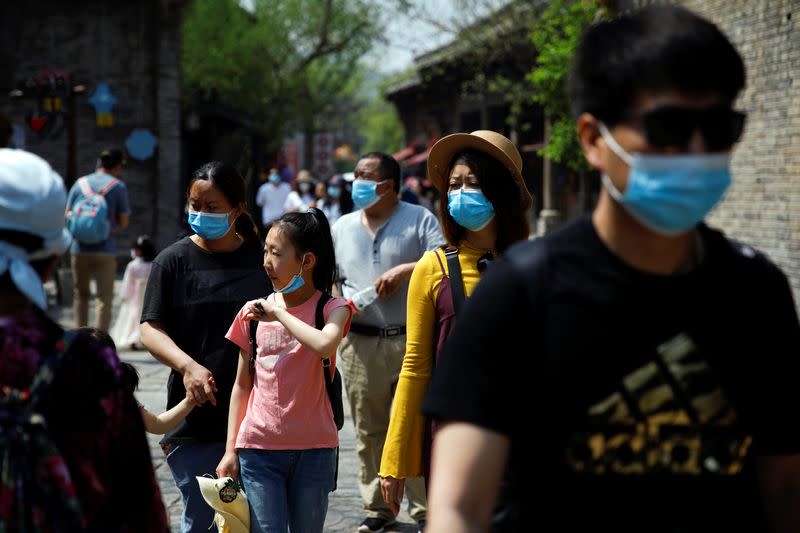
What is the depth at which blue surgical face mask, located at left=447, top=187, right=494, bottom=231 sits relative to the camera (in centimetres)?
418

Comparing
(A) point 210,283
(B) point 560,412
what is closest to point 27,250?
(B) point 560,412

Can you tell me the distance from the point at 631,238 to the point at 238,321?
239 centimetres

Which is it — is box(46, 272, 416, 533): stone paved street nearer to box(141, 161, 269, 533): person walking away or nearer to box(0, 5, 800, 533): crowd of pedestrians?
box(141, 161, 269, 533): person walking away

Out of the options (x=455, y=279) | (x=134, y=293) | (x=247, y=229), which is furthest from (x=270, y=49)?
(x=455, y=279)

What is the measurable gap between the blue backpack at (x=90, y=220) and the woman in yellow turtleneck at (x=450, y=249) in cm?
715

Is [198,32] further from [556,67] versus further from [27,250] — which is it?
[27,250]

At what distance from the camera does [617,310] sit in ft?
6.67

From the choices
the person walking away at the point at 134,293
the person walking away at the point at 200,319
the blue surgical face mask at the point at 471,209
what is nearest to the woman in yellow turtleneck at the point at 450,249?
the blue surgical face mask at the point at 471,209

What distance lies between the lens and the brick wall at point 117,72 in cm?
2188

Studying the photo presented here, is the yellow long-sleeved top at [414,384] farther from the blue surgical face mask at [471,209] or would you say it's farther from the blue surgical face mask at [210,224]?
the blue surgical face mask at [210,224]

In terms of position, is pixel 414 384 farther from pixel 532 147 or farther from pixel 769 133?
pixel 532 147

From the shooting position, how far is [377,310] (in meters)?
6.09

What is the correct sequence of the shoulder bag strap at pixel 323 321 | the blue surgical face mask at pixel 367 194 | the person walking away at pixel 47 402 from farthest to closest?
the blue surgical face mask at pixel 367 194, the shoulder bag strap at pixel 323 321, the person walking away at pixel 47 402

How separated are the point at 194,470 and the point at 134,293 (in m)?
7.38
